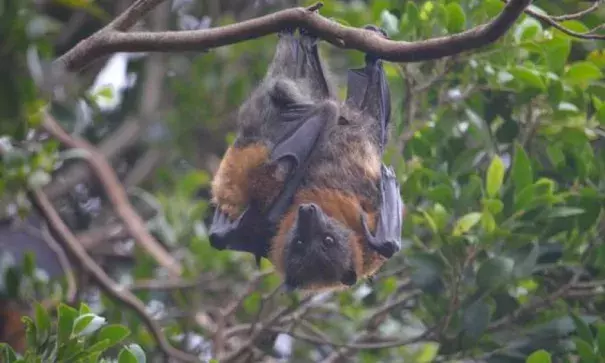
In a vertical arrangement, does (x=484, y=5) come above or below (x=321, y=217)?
above

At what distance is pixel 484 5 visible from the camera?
18.9ft

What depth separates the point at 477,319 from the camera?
5793 millimetres

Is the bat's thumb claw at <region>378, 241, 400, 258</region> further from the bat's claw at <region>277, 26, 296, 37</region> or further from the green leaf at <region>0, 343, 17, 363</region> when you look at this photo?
the green leaf at <region>0, 343, 17, 363</region>

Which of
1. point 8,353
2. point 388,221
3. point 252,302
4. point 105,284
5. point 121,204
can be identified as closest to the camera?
point 8,353

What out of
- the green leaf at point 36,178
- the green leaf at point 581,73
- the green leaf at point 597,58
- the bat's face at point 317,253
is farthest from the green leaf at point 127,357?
the green leaf at point 597,58

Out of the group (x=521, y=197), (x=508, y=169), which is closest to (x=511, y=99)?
(x=508, y=169)

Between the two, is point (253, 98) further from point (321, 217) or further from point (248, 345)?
point (248, 345)

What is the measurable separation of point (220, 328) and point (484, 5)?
2.67 m

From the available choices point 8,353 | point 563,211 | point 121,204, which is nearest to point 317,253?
point 563,211

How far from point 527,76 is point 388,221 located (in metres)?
1.11

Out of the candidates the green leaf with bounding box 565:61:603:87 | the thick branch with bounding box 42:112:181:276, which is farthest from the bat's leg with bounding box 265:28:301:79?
the thick branch with bounding box 42:112:181:276

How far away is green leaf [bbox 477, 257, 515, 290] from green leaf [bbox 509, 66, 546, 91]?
0.98 metres

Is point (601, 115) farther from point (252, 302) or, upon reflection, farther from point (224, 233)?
point (252, 302)

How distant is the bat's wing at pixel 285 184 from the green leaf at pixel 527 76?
3.35ft
